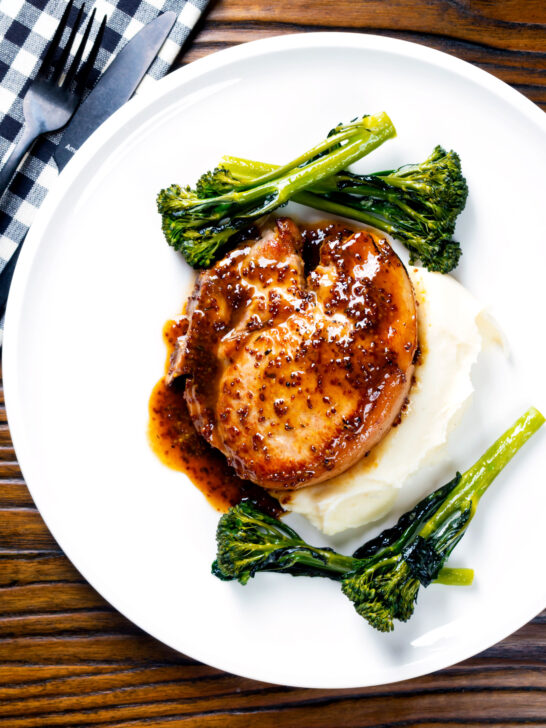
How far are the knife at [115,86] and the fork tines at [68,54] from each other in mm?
112

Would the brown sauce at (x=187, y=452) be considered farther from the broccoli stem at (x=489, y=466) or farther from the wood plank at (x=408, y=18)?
the wood plank at (x=408, y=18)

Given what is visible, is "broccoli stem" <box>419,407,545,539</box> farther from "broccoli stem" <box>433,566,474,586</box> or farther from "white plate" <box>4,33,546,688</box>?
"broccoli stem" <box>433,566,474,586</box>

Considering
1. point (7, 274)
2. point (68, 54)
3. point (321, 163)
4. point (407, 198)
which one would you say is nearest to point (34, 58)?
point (68, 54)

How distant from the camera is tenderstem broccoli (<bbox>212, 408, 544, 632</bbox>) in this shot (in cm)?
349

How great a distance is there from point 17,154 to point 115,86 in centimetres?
77

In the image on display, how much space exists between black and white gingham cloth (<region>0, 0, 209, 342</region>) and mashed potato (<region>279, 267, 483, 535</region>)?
2347 mm

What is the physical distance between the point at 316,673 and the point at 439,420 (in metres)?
1.74

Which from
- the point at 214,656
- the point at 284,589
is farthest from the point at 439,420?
the point at 214,656

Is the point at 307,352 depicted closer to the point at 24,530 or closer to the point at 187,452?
the point at 187,452

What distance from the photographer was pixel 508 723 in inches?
160

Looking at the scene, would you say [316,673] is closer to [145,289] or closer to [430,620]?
[430,620]

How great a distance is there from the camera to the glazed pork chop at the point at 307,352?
3396mm

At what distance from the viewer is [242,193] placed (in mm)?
3562

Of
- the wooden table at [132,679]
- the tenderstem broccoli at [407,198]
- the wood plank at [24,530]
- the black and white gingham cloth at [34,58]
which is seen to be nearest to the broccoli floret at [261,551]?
the wooden table at [132,679]
